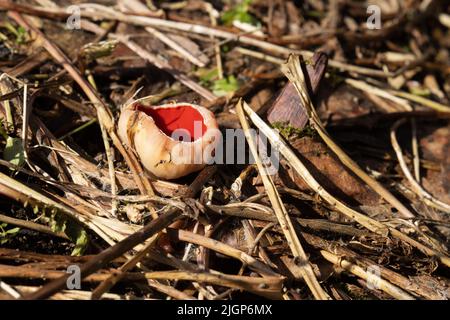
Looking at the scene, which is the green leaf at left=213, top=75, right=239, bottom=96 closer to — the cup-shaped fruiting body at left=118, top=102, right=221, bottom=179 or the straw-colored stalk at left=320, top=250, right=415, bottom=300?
the cup-shaped fruiting body at left=118, top=102, right=221, bottom=179

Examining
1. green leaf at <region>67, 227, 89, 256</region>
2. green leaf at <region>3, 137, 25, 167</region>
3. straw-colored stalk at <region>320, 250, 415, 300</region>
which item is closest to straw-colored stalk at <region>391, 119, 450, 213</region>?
straw-colored stalk at <region>320, 250, 415, 300</region>

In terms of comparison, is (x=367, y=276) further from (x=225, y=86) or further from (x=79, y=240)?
(x=225, y=86)

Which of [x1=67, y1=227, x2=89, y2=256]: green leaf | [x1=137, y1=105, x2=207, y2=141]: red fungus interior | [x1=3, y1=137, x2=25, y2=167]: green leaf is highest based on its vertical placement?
[x1=137, y1=105, x2=207, y2=141]: red fungus interior

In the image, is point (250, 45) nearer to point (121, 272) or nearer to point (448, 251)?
point (448, 251)

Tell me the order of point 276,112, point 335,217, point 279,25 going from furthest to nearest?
point 279,25 < point 276,112 < point 335,217

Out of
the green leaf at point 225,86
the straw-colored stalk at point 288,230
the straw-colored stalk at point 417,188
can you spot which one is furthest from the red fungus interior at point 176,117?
the straw-colored stalk at point 417,188

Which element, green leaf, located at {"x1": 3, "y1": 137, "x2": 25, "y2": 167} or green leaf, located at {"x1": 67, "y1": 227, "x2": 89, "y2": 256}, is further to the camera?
green leaf, located at {"x1": 3, "y1": 137, "x2": 25, "y2": 167}
